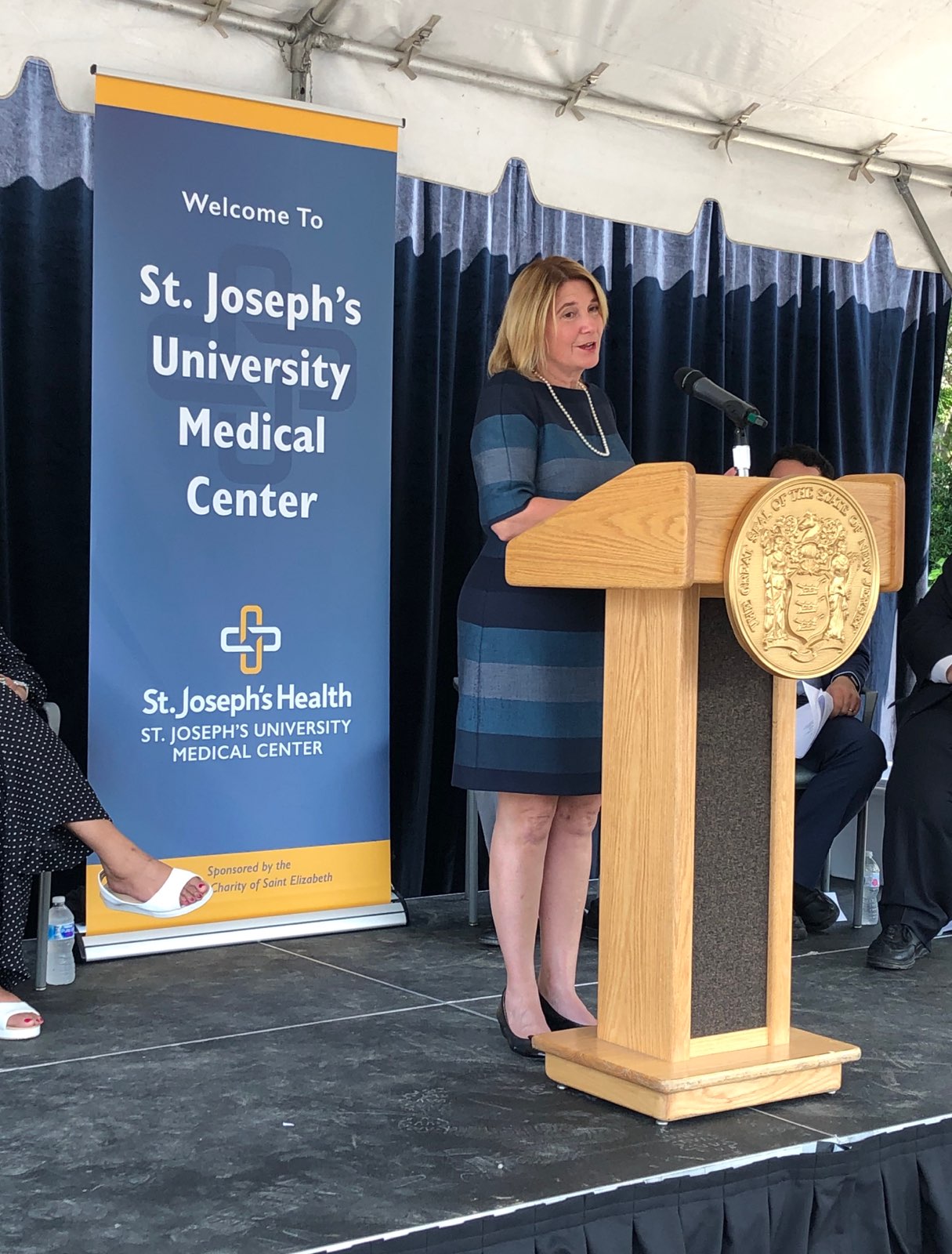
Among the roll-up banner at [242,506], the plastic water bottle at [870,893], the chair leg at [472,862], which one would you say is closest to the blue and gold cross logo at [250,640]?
the roll-up banner at [242,506]

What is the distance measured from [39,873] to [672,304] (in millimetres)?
2770

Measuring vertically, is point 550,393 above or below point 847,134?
below

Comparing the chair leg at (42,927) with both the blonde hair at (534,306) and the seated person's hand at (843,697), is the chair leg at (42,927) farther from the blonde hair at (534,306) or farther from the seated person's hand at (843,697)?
the seated person's hand at (843,697)

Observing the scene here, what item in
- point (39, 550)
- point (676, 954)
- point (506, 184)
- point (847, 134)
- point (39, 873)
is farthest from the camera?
point (847, 134)

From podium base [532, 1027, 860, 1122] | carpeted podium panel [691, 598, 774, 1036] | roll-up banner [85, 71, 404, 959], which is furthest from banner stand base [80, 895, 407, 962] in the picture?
carpeted podium panel [691, 598, 774, 1036]

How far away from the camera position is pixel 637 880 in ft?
6.70

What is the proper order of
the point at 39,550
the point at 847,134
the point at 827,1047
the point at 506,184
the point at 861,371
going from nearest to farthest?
1. the point at 827,1047
2. the point at 39,550
3. the point at 506,184
4. the point at 847,134
5. the point at 861,371

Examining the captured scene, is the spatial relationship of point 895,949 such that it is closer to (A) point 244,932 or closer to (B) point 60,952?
(A) point 244,932

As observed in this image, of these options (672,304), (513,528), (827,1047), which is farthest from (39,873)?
(672,304)

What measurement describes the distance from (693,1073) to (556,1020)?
0.49 m

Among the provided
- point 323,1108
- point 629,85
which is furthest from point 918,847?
point 629,85

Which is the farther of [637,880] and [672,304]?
[672,304]

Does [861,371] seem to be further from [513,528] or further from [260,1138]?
[260,1138]

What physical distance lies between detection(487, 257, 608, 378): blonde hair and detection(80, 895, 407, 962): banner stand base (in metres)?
1.61
